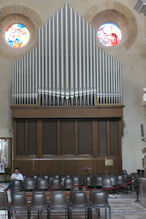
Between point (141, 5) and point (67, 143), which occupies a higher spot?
point (141, 5)

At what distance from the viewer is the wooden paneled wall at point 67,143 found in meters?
17.3

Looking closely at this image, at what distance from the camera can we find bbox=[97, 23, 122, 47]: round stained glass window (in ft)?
66.8

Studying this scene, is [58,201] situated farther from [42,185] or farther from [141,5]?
[141,5]

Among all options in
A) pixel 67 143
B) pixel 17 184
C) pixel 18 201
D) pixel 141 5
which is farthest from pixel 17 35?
pixel 18 201

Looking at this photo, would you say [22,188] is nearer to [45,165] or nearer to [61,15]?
[45,165]

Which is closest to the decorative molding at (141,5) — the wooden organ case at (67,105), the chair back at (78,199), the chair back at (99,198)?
the chair back at (99,198)

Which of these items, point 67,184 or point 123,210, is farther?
point 67,184

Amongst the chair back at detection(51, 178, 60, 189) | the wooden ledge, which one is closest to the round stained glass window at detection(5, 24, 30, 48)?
the wooden ledge

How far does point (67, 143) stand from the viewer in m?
17.8

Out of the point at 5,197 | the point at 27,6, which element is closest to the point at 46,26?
the point at 27,6

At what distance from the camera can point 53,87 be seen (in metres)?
17.2

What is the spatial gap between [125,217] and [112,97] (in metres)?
8.20

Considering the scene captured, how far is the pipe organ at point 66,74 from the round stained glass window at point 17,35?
2527mm

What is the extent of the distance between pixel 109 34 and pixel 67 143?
21.8ft
